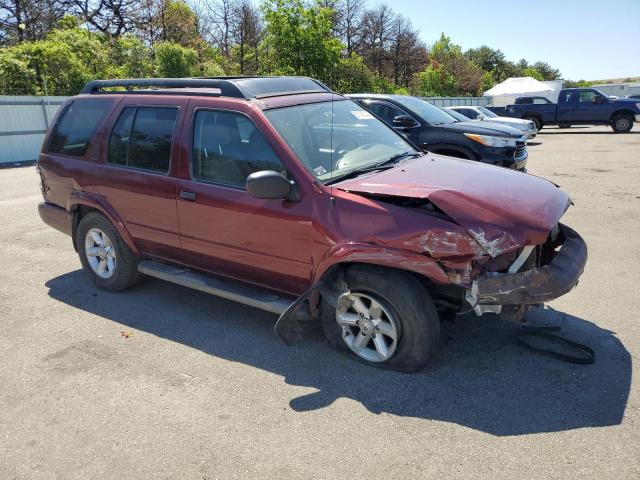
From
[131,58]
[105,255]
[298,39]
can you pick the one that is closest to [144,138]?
[105,255]

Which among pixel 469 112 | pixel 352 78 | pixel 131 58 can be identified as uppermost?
pixel 131 58

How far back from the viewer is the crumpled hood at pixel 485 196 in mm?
3225

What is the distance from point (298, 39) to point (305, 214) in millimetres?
20001

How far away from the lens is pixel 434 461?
279 cm

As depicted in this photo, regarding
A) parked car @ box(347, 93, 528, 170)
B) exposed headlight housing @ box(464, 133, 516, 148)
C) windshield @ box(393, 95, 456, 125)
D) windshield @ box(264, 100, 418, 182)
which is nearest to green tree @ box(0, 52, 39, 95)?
parked car @ box(347, 93, 528, 170)

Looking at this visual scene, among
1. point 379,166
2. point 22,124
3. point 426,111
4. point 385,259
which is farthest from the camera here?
point 22,124

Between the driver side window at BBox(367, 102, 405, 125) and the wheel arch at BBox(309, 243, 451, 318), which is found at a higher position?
the driver side window at BBox(367, 102, 405, 125)

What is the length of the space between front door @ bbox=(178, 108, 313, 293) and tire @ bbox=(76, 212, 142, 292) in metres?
0.94

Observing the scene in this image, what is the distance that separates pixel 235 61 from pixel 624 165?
26479 mm

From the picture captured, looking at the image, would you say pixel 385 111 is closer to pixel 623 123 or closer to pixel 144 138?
pixel 144 138

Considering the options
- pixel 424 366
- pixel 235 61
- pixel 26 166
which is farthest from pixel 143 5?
pixel 424 366

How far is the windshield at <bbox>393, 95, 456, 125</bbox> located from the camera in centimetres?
930

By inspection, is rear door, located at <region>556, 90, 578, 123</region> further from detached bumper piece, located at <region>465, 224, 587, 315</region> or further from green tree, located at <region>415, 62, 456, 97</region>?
detached bumper piece, located at <region>465, 224, 587, 315</region>

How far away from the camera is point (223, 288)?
14.1ft
